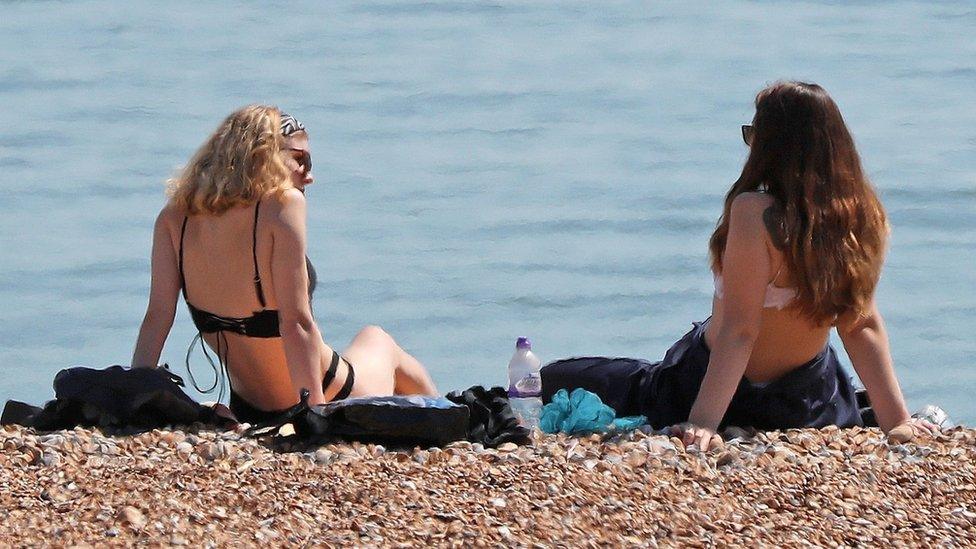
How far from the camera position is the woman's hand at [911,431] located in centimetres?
489

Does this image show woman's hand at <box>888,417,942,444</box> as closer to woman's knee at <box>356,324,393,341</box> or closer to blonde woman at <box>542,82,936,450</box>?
blonde woman at <box>542,82,936,450</box>

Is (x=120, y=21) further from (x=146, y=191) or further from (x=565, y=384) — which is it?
(x=565, y=384)

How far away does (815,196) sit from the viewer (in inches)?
192

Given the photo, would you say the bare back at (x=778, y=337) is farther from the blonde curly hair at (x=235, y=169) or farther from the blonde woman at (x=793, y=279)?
the blonde curly hair at (x=235, y=169)

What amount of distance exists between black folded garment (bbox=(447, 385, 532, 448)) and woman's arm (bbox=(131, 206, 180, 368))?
3.42 feet

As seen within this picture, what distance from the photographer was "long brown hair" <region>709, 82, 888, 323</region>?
15.9 feet

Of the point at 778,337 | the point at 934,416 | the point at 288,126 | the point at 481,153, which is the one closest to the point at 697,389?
the point at 778,337

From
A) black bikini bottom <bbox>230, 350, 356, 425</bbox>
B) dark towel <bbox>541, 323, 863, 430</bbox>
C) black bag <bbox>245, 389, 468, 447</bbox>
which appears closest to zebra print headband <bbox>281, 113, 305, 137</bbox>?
black bikini bottom <bbox>230, 350, 356, 425</bbox>

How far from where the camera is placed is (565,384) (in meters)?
5.61

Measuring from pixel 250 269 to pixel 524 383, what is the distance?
1.35m

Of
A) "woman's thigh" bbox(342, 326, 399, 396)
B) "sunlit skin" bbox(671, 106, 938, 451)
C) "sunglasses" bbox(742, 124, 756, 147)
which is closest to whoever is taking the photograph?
"sunlit skin" bbox(671, 106, 938, 451)

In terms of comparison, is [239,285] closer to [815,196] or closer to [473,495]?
[473,495]

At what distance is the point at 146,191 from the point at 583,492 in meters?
8.11

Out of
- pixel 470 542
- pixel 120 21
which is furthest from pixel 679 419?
pixel 120 21
